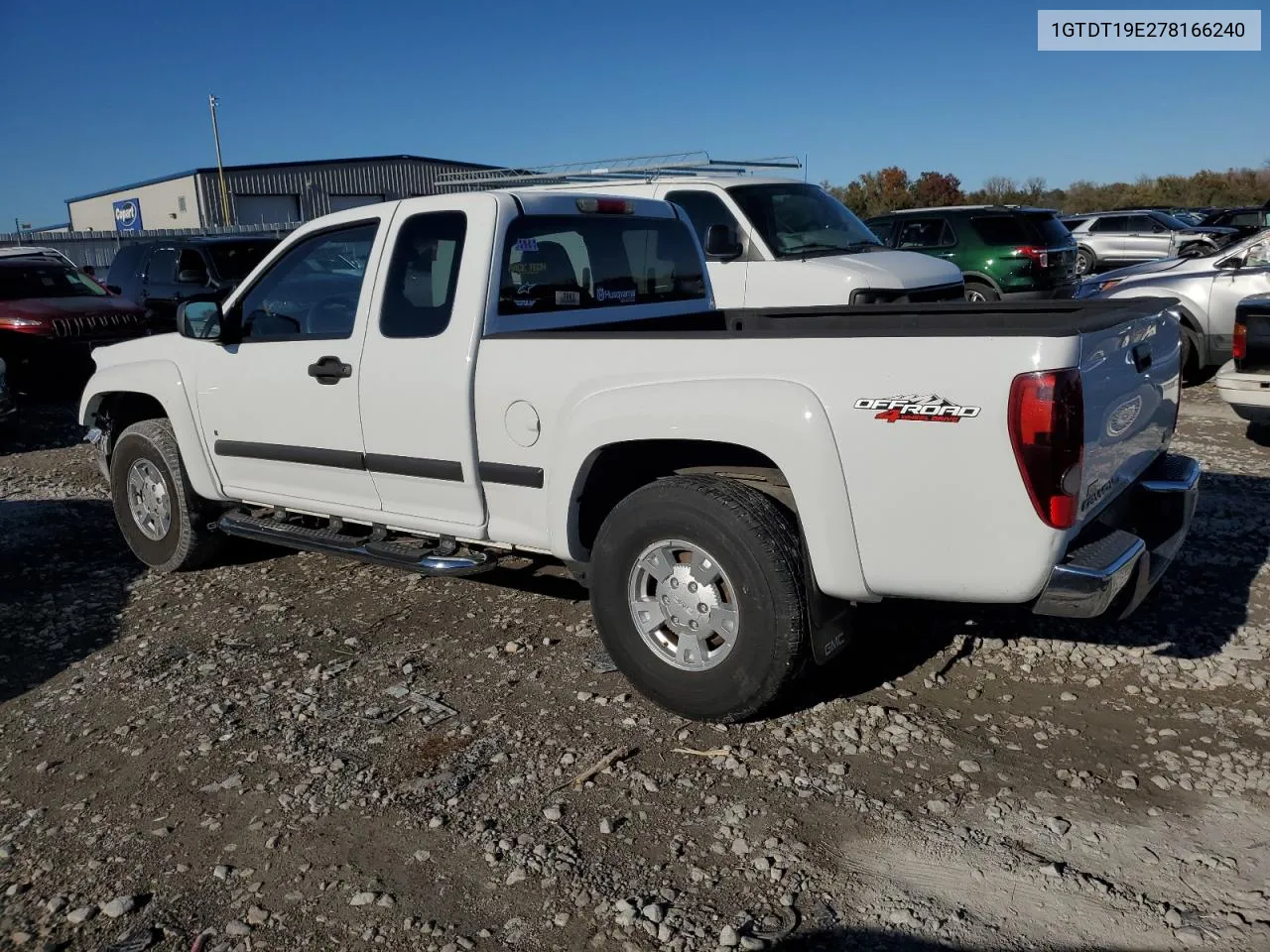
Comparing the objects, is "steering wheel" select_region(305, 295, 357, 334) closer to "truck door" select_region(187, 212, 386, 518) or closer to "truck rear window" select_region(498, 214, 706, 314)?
"truck door" select_region(187, 212, 386, 518)

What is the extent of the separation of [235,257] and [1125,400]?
40.3 ft

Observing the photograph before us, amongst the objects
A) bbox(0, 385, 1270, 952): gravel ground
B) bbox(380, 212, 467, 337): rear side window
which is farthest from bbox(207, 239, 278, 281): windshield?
bbox(380, 212, 467, 337): rear side window

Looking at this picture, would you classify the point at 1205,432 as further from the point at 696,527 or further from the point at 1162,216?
the point at 1162,216

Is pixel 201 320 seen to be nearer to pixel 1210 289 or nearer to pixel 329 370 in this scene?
pixel 329 370

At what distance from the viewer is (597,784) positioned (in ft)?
12.1

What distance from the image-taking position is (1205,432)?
861 cm

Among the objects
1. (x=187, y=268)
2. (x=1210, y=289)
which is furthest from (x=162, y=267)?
(x=1210, y=289)

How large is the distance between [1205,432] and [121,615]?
7.66m

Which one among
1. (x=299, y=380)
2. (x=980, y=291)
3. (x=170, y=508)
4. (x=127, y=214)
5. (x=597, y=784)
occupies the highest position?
(x=127, y=214)

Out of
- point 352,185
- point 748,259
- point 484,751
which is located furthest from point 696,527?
point 352,185

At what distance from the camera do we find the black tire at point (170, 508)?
5957 mm

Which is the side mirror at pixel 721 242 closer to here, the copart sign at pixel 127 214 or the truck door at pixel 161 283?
the truck door at pixel 161 283

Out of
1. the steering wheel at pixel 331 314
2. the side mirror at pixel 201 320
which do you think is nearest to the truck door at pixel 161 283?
the side mirror at pixel 201 320

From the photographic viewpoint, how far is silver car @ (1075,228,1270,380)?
999 centimetres
